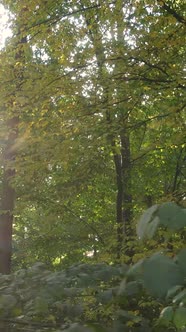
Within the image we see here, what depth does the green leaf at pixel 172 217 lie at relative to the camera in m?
1.13

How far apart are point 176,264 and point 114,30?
19.8 feet

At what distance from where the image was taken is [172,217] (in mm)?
1145

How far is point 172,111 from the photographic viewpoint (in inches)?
215

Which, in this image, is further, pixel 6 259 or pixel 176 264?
pixel 6 259

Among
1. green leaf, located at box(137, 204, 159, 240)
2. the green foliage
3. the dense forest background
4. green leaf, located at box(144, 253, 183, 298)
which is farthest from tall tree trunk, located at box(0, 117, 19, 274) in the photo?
green leaf, located at box(144, 253, 183, 298)

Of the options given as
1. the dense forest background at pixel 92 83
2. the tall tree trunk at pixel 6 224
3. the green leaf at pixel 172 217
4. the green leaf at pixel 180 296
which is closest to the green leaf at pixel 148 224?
the green leaf at pixel 172 217

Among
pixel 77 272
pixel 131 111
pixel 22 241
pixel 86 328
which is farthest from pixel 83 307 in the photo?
pixel 22 241

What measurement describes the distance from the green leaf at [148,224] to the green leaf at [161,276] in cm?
8

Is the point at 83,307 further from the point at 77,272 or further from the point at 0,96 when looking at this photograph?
the point at 0,96

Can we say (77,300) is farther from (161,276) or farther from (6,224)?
(6,224)

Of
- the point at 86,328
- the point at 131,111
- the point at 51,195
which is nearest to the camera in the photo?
the point at 86,328

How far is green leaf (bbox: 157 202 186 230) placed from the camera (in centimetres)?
113

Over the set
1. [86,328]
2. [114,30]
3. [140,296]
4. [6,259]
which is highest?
[114,30]

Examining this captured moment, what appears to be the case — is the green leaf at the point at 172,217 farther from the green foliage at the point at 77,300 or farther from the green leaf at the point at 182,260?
the green foliage at the point at 77,300
